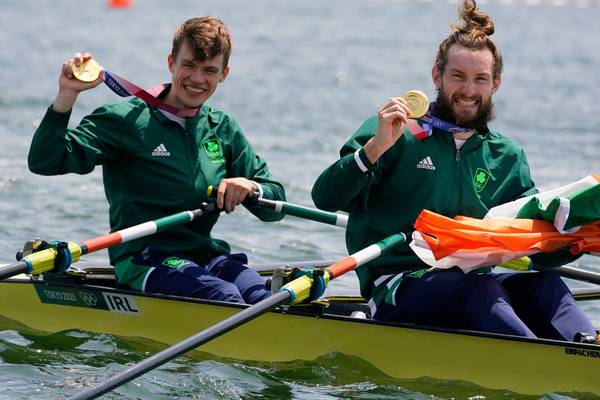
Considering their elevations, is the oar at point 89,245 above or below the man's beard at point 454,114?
below

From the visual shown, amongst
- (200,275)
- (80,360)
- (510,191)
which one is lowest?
(80,360)

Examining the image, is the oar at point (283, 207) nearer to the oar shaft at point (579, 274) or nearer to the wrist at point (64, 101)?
the wrist at point (64, 101)

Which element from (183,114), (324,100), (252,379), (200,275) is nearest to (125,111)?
(183,114)

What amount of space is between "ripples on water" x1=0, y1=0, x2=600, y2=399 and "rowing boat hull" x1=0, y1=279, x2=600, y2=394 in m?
0.07

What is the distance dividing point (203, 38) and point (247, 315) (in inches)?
61.0

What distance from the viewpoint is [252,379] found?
18.4 feet

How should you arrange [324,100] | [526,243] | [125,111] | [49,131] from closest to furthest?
[526,243] → [49,131] → [125,111] → [324,100]

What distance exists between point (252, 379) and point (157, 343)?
562 mm

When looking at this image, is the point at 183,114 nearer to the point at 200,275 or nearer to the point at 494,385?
the point at 200,275

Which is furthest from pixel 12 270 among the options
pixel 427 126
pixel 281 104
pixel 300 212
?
pixel 281 104

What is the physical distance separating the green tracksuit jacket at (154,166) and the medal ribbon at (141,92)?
4 centimetres

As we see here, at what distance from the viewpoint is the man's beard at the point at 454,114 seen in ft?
17.9

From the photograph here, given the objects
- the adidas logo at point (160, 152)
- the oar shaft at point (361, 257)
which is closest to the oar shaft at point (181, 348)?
Answer: the oar shaft at point (361, 257)

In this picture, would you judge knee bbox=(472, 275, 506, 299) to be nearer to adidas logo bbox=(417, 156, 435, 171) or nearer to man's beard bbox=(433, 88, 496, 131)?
adidas logo bbox=(417, 156, 435, 171)
